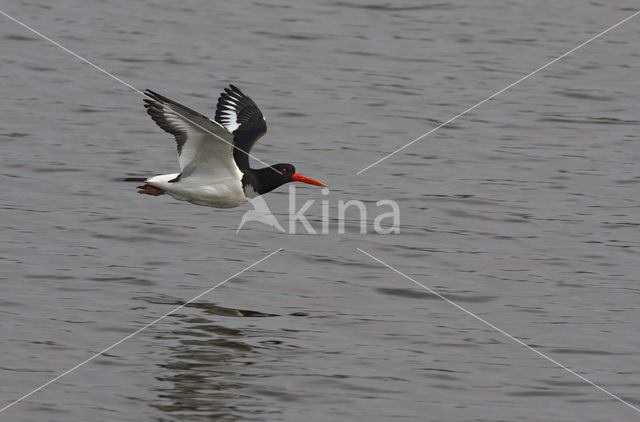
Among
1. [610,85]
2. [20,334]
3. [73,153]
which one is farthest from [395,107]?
[20,334]

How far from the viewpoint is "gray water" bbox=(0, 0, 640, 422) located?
9203mm

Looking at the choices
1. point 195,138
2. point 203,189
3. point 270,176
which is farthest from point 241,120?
point 195,138

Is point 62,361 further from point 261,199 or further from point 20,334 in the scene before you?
point 261,199

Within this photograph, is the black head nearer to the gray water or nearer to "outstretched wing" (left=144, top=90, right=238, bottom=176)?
"outstretched wing" (left=144, top=90, right=238, bottom=176)

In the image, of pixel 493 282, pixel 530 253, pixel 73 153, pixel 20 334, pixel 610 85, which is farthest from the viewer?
pixel 610 85

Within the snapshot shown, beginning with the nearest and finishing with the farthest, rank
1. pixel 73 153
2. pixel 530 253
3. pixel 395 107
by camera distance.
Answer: pixel 530 253
pixel 73 153
pixel 395 107

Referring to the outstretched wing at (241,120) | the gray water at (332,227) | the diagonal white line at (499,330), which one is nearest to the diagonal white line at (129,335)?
the gray water at (332,227)

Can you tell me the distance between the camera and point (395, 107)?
17.8 m

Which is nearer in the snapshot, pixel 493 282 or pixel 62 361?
pixel 62 361

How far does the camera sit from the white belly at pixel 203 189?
11055 mm

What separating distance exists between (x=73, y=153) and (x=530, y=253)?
598 centimetres

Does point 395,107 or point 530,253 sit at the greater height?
point 395,107

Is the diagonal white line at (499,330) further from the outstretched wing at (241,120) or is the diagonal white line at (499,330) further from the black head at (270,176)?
the outstretched wing at (241,120)

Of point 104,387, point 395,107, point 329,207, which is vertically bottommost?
point 104,387
